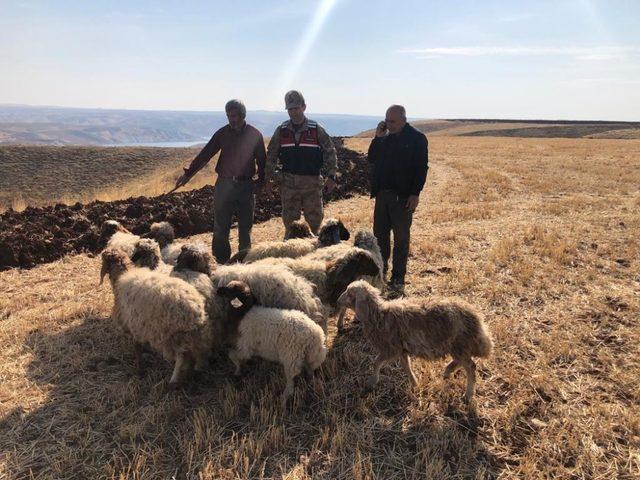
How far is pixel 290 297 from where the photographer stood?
5.24 m

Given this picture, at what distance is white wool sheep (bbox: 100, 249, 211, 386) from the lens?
184 inches

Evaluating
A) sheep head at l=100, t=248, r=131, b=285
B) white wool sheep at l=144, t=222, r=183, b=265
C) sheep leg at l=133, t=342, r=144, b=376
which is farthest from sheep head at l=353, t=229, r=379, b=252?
sheep leg at l=133, t=342, r=144, b=376

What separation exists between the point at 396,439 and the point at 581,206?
551 inches

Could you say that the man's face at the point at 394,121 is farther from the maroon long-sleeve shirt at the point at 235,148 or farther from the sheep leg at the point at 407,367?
the sheep leg at the point at 407,367

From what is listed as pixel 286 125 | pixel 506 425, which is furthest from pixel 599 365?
pixel 286 125

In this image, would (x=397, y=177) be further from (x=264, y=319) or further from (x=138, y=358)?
(x=138, y=358)

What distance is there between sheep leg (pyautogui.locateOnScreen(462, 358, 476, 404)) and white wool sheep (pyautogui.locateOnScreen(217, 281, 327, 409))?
152 cm

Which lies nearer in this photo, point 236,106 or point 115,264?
point 115,264

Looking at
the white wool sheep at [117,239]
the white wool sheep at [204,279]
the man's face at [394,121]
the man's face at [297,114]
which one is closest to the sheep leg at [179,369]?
the white wool sheep at [204,279]

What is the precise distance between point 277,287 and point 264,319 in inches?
24.8

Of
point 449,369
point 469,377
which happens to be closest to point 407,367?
point 449,369

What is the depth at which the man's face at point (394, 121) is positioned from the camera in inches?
278

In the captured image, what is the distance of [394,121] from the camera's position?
23.4 ft

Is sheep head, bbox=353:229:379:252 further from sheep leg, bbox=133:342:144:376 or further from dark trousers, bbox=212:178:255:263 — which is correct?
sheep leg, bbox=133:342:144:376
